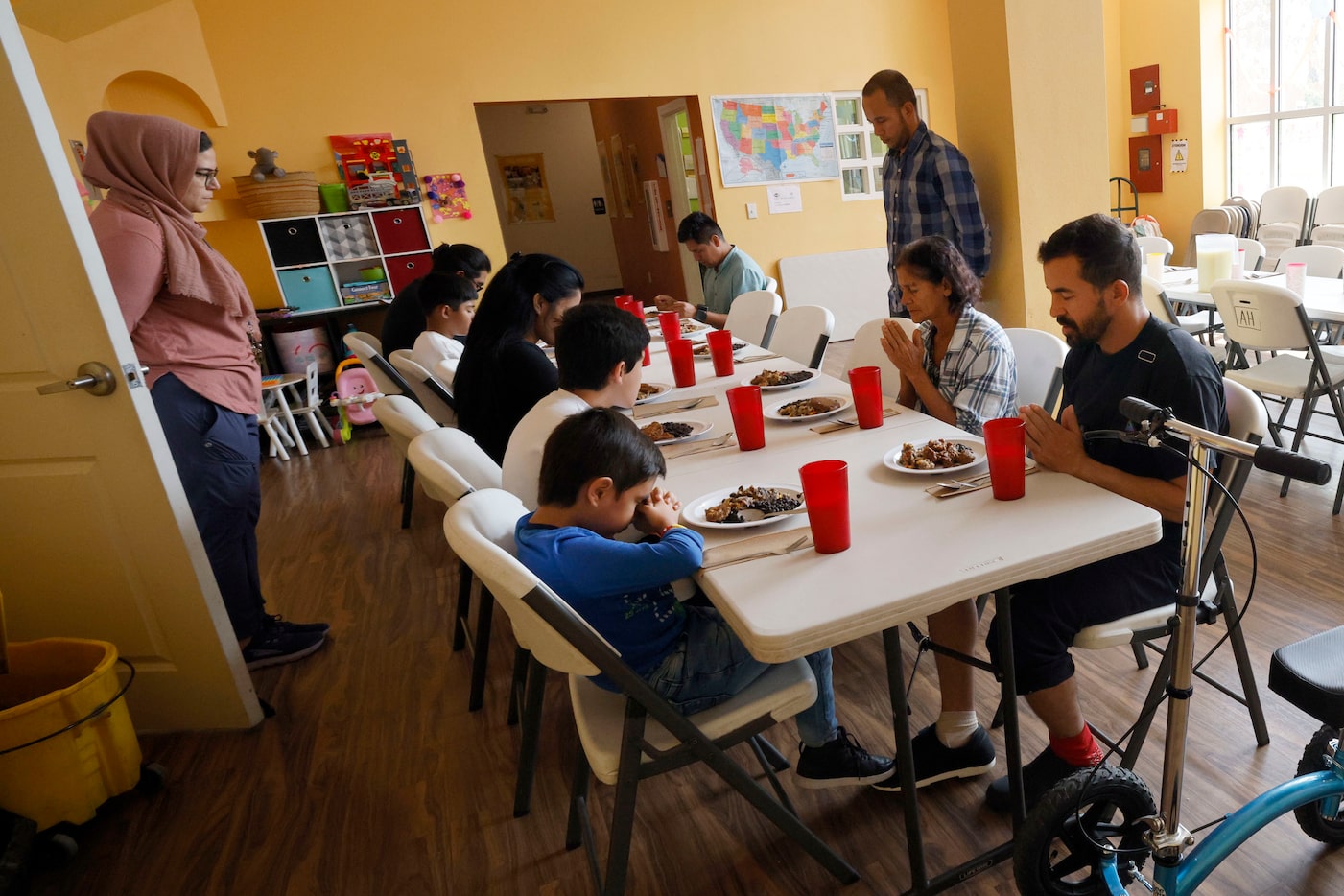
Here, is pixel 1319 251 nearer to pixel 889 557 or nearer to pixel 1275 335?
pixel 1275 335

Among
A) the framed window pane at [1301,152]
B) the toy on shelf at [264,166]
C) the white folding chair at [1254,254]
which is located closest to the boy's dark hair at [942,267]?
the white folding chair at [1254,254]

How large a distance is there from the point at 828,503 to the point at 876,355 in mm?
1425

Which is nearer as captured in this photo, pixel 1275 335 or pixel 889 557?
pixel 889 557

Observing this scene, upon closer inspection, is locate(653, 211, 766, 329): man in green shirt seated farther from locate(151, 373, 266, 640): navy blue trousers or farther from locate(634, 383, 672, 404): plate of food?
locate(151, 373, 266, 640): navy blue trousers

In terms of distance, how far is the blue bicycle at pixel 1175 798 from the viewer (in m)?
0.98

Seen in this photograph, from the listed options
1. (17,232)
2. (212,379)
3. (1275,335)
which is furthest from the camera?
(1275,335)

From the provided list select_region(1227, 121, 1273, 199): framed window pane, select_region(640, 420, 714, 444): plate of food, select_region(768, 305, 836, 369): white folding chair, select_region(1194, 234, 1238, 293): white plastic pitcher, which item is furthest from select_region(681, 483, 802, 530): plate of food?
select_region(1227, 121, 1273, 199): framed window pane

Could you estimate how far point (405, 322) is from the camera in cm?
383

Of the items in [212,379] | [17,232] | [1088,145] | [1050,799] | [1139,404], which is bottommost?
[1050,799]

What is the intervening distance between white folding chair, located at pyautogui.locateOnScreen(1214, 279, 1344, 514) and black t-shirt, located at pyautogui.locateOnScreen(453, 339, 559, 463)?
2.54m

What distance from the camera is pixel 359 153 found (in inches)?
225

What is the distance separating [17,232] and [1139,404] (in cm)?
238

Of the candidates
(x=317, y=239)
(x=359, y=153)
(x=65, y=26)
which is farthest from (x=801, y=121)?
(x=65, y=26)

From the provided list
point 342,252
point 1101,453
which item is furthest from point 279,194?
point 1101,453
